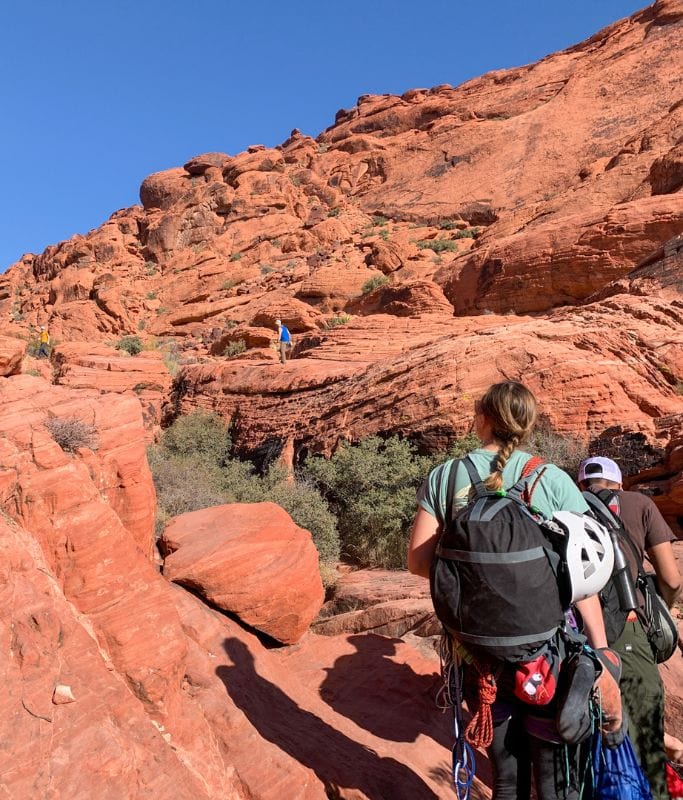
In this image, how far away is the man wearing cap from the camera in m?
2.63

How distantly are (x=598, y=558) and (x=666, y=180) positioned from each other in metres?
21.2

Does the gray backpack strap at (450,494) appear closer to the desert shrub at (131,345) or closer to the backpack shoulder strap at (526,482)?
the backpack shoulder strap at (526,482)

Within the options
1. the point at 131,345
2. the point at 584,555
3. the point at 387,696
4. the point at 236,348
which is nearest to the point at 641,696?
the point at 584,555

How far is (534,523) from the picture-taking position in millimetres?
1914

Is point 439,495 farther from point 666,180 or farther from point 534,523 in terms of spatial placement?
point 666,180

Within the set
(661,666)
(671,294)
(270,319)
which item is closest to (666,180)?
(671,294)

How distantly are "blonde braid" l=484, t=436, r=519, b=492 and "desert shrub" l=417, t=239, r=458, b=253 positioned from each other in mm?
30238

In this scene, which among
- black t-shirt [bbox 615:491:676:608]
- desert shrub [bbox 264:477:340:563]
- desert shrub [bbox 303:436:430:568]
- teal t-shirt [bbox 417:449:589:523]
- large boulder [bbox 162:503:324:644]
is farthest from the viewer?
desert shrub [bbox 303:436:430:568]

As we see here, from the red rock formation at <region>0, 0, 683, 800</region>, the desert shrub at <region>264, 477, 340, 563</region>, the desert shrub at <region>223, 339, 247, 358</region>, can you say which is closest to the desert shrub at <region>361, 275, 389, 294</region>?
the red rock formation at <region>0, 0, 683, 800</region>

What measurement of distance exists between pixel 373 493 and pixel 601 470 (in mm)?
6793

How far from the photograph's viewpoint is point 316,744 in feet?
12.0

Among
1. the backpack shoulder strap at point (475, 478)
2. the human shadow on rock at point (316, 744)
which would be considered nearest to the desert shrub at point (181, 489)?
the human shadow on rock at point (316, 744)

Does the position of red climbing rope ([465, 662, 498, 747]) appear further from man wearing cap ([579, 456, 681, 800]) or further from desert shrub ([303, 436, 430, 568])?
desert shrub ([303, 436, 430, 568])

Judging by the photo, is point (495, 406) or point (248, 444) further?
point (248, 444)
